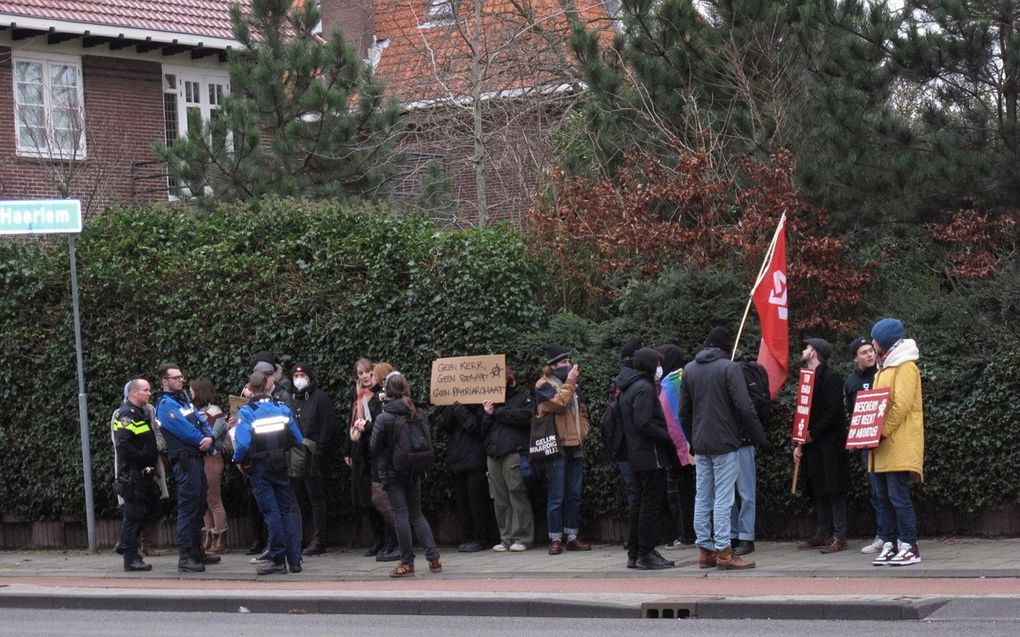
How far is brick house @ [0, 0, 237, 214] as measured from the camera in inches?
1039

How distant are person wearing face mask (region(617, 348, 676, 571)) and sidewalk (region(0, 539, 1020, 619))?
0.75 feet

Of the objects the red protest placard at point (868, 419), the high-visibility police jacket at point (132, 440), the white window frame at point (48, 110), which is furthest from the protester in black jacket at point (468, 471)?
the white window frame at point (48, 110)

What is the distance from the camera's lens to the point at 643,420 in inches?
485

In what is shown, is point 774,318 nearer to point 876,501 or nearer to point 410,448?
point 876,501

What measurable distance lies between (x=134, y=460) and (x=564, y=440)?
407cm

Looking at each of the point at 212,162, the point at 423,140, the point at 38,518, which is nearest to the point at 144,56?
the point at 423,140

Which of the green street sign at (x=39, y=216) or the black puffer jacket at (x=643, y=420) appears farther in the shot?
the green street sign at (x=39, y=216)

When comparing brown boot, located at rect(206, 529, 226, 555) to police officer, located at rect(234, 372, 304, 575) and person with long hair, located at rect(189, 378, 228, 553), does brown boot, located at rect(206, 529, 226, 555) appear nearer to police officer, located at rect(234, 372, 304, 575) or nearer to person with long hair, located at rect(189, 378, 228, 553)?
person with long hair, located at rect(189, 378, 228, 553)

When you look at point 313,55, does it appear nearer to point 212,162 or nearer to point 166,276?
point 212,162

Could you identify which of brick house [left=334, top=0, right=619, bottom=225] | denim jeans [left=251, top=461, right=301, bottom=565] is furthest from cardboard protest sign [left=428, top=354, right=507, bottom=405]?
brick house [left=334, top=0, right=619, bottom=225]

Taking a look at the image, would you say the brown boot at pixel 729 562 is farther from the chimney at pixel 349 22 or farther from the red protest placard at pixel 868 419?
the chimney at pixel 349 22

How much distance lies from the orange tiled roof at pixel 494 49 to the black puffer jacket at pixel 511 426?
10.4 meters

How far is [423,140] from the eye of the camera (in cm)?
2644

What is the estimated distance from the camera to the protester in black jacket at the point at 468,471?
47.9 feet
